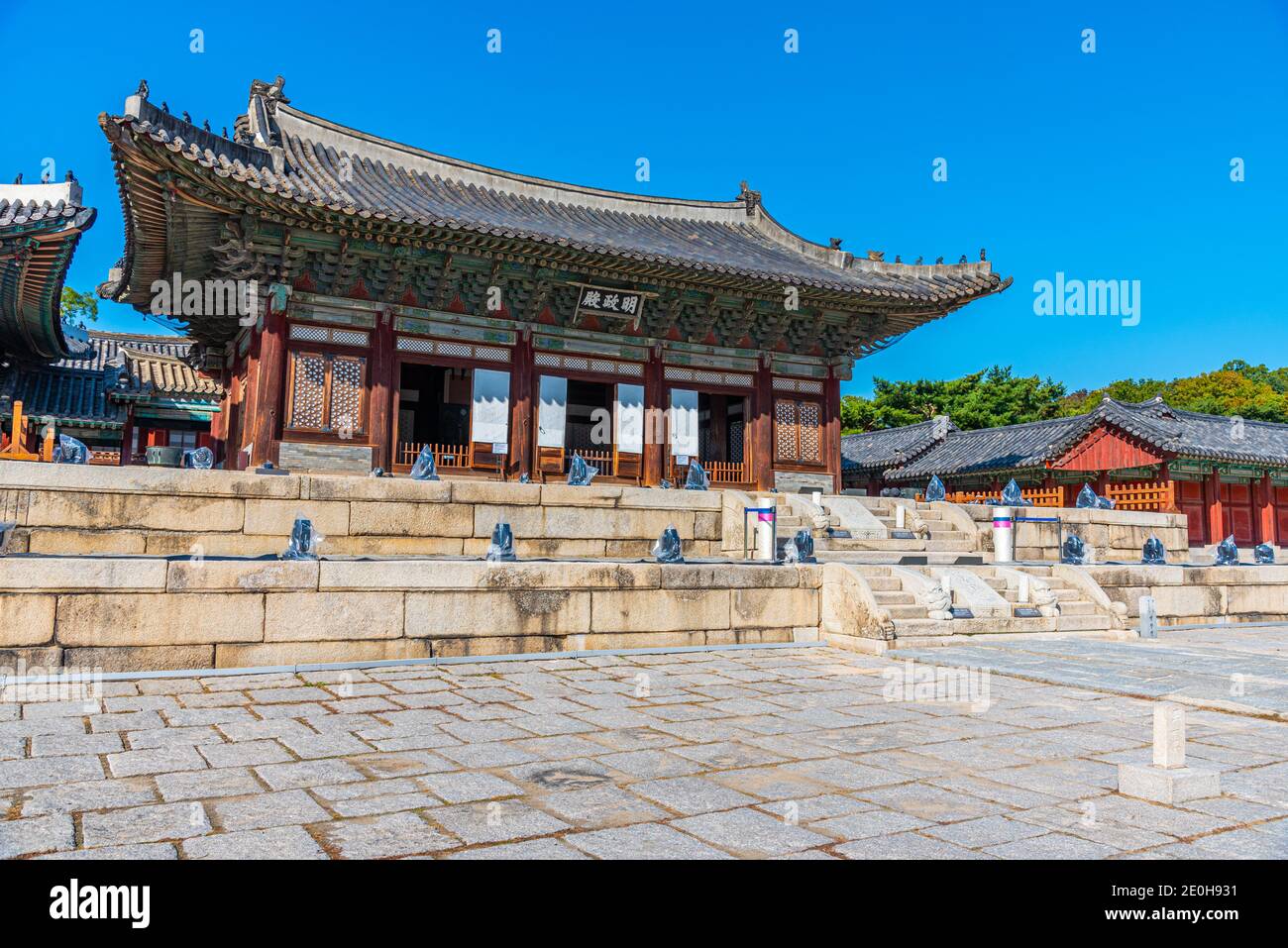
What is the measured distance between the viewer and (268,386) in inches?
540

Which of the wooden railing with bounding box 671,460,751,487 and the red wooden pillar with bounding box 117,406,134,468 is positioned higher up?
the red wooden pillar with bounding box 117,406,134,468

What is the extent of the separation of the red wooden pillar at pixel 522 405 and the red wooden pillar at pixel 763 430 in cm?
452

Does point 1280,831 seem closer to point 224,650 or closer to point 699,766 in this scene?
point 699,766

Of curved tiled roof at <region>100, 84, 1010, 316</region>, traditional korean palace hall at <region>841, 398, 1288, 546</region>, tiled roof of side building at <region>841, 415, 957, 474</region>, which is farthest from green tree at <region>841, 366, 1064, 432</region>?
curved tiled roof at <region>100, 84, 1010, 316</region>

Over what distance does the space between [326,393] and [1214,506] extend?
916 inches

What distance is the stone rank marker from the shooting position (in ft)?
12.3

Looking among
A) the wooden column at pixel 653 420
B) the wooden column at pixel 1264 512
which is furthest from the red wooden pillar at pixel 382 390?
the wooden column at pixel 1264 512

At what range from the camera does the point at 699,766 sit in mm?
4227

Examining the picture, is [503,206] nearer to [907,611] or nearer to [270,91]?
[270,91]

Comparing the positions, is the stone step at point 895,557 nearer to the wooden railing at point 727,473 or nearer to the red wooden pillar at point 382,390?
the wooden railing at point 727,473

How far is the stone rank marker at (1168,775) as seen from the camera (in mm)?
3734

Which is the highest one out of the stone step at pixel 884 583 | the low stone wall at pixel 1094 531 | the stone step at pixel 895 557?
the low stone wall at pixel 1094 531

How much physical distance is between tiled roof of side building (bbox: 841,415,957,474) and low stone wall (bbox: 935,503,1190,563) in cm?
1546

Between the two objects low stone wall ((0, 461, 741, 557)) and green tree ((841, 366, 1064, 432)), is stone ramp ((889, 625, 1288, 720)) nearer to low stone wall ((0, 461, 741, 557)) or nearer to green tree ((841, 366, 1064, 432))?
low stone wall ((0, 461, 741, 557))
